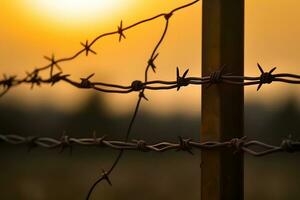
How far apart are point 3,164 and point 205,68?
5.95 ft

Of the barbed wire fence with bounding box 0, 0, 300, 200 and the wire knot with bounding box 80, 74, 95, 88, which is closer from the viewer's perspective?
the barbed wire fence with bounding box 0, 0, 300, 200

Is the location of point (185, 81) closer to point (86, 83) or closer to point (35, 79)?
point (86, 83)

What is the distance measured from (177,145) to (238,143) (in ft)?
0.42

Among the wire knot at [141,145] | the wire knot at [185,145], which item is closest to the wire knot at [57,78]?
the wire knot at [141,145]

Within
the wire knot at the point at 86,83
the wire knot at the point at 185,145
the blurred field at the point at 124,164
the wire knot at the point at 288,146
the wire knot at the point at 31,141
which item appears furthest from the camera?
the blurred field at the point at 124,164

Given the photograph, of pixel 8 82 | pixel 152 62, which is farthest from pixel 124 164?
pixel 152 62

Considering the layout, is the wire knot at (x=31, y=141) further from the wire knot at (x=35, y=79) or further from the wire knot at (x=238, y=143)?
the wire knot at (x=238, y=143)

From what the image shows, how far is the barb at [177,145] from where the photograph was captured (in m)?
0.94

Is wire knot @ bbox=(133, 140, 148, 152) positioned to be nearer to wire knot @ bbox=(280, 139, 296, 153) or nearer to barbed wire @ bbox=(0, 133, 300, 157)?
barbed wire @ bbox=(0, 133, 300, 157)

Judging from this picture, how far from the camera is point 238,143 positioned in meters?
1.01

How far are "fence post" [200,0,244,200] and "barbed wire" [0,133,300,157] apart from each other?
30 mm

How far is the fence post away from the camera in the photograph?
1.08 metres

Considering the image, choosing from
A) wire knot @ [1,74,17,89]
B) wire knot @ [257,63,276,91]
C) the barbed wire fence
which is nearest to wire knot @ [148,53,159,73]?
the barbed wire fence

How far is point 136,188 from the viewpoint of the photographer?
5.50 m
